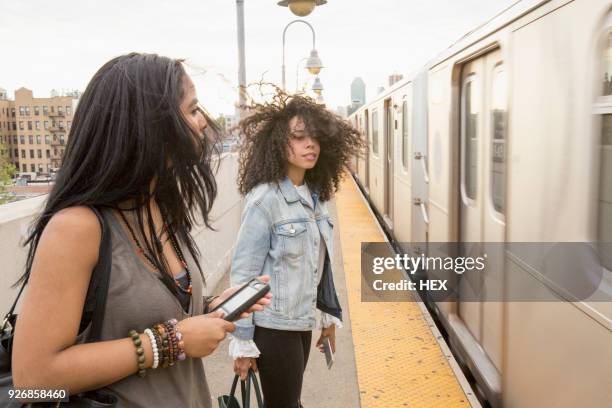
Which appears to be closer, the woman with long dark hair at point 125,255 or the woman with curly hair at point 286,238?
the woman with long dark hair at point 125,255

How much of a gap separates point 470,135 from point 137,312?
3810mm

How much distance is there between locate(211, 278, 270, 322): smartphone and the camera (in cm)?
161

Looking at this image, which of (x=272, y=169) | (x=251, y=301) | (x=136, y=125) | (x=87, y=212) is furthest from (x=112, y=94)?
(x=272, y=169)

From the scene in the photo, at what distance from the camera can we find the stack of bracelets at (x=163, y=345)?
1.35 m

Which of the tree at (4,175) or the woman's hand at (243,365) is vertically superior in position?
the woman's hand at (243,365)

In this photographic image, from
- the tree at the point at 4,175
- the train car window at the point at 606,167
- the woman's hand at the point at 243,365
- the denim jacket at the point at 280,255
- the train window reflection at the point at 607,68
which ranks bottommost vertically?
the tree at the point at 4,175

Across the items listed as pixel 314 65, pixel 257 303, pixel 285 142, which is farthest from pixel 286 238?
pixel 314 65

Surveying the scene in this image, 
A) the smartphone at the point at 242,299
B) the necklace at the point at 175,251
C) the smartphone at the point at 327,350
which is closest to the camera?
the necklace at the point at 175,251

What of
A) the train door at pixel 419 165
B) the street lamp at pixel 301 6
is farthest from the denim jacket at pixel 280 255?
the street lamp at pixel 301 6

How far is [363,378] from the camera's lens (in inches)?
165

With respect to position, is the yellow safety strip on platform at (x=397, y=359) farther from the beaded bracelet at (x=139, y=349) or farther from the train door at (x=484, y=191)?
the beaded bracelet at (x=139, y=349)

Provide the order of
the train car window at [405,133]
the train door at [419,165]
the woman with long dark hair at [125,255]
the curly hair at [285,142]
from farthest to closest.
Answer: the train car window at [405,133] → the train door at [419,165] → the curly hair at [285,142] → the woman with long dark hair at [125,255]

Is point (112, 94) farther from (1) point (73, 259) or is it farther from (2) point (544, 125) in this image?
(2) point (544, 125)

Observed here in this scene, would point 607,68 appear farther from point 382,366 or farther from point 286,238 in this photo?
point 382,366
